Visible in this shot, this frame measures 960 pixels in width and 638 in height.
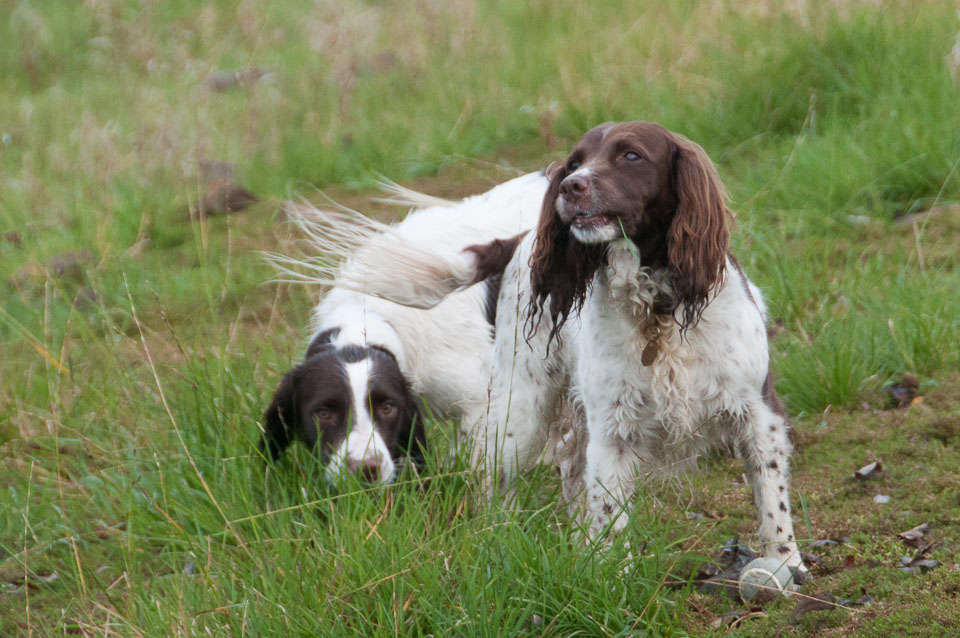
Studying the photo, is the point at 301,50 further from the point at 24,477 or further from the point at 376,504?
the point at 376,504

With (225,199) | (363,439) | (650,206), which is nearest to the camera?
(650,206)

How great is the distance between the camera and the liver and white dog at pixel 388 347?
3820mm

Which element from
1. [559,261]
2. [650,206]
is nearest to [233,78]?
[559,261]

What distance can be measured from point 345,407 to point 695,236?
Result: 144cm

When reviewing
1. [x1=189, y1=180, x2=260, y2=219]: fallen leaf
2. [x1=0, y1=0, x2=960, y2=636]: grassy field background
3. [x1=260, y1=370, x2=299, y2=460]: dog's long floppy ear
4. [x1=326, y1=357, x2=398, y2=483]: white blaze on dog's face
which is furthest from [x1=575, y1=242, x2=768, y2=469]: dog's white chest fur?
[x1=189, y1=180, x2=260, y2=219]: fallen leaf

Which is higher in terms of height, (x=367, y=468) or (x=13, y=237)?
(x=367, y=468)

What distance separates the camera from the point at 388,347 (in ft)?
13.8

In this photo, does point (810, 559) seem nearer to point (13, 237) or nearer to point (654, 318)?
point (654, 318)

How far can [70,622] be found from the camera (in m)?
3.63

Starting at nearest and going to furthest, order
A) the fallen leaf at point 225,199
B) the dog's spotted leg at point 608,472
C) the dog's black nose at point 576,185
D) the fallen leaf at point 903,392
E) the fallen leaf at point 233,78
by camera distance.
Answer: the dog's black nose at point 576,185, the dog's spotted leg at point 608,472, the fallen leaf at point 903,392, the fallen leaf at point 225,199, the fallen leaf at point 233,78

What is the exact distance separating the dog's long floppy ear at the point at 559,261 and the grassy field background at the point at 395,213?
21.3 inches

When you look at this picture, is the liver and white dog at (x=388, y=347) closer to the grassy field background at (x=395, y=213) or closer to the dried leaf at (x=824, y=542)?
the grassy field background at (x=395, y=213)

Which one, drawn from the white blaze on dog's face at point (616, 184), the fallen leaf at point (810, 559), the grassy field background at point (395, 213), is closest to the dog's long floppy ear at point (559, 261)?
the white blaze on dog's face at point (616, 184)

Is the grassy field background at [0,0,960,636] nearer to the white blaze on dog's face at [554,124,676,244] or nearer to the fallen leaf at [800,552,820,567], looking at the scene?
the fallen leaf at [800,552,820,567]
